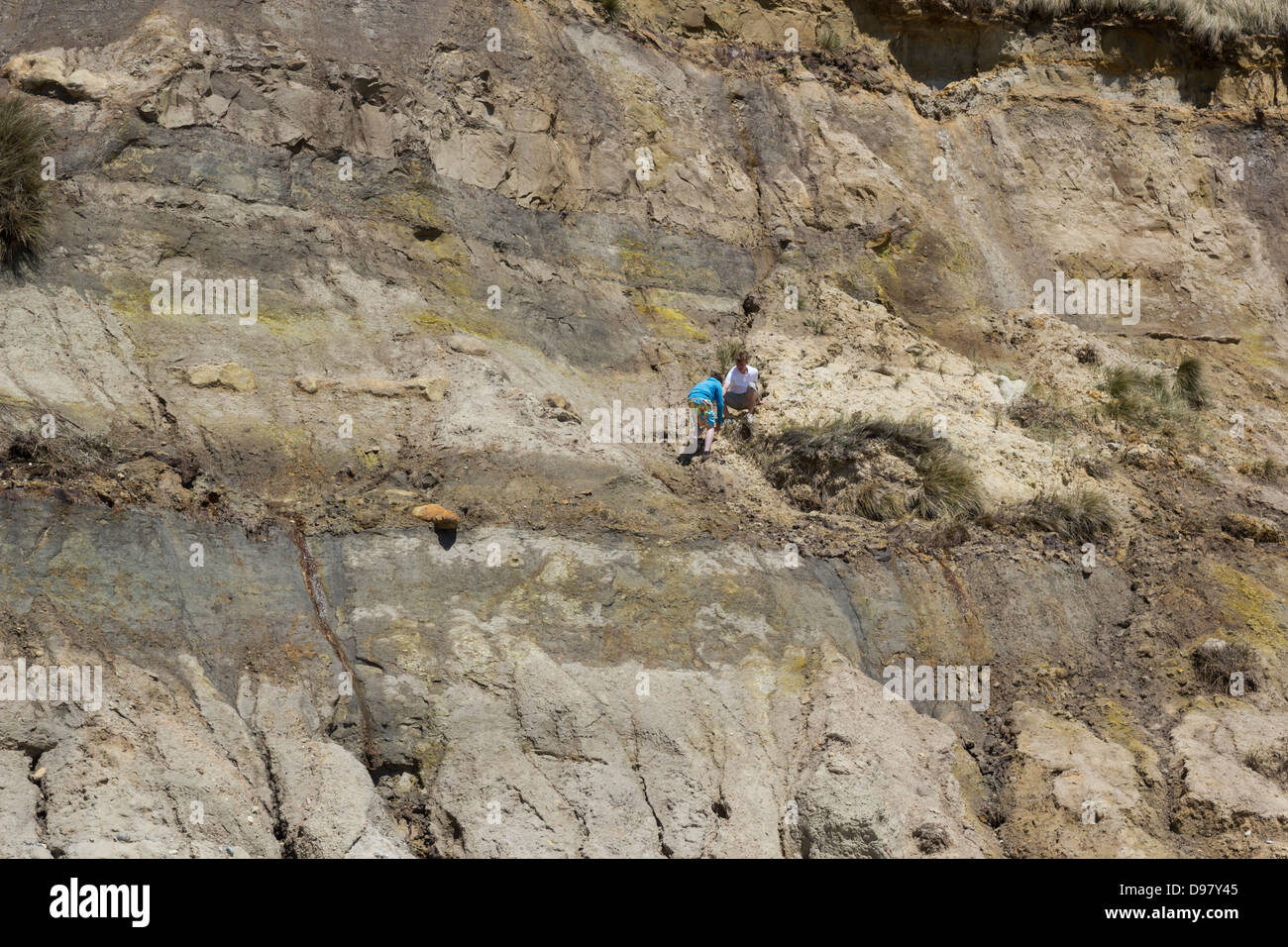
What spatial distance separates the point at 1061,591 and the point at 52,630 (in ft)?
24.9

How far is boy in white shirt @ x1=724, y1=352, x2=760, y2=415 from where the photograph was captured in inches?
450

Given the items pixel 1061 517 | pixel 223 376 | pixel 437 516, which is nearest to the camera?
pixel 437 516

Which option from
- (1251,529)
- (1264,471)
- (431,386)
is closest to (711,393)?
(431,386)

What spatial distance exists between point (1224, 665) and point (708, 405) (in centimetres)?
486

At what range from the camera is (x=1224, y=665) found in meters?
9.23

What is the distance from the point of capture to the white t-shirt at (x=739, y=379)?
11.4 metres

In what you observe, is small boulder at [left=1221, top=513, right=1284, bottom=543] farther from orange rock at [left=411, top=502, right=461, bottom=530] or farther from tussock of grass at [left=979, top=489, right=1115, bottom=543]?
orange rock at [left=411, top=502, right=461, bottom=530]

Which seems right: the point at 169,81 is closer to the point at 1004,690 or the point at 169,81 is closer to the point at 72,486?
the point at 72,486

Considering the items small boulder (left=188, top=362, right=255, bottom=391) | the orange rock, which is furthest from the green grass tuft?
small boulder (left=188, top=362, right=255, bottom=391)

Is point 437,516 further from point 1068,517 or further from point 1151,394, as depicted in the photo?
point 1151,394

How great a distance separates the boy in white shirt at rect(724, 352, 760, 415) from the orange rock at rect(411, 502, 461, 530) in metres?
3.75

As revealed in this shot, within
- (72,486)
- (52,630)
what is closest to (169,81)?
(72,486)

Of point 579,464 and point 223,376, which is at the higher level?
point 223,376

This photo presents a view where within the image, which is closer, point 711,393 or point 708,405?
point 708,405
